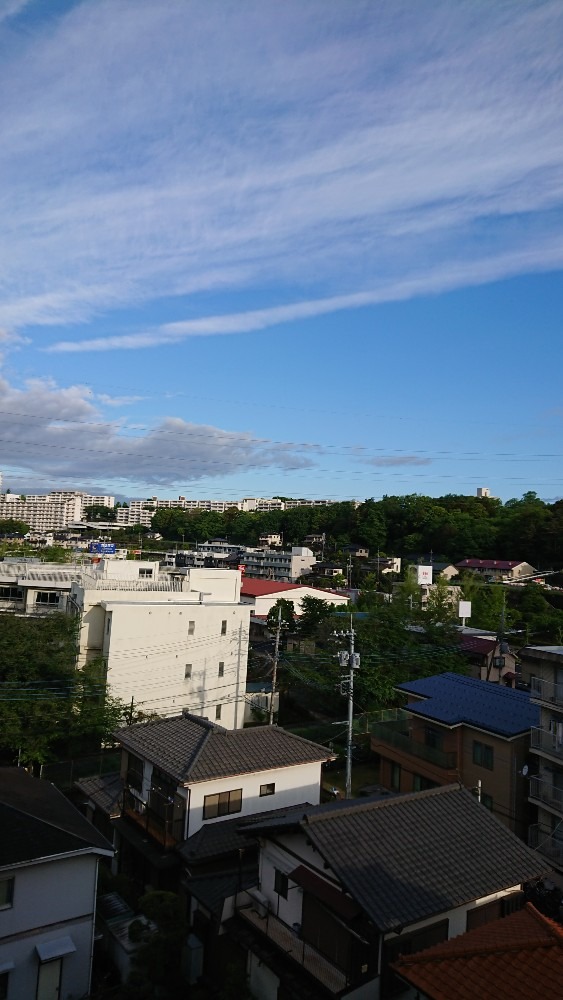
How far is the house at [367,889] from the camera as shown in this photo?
7945mm

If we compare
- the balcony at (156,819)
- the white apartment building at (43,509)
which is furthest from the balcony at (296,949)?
the white apartment building at (43,509)

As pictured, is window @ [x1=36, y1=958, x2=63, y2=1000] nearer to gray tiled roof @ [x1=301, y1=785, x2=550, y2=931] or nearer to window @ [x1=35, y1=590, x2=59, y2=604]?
gray tiled roof @ [x1=301, y1=785, x2=550, y2=931]

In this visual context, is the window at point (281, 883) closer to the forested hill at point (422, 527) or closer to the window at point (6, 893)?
the window at point (6, 893)

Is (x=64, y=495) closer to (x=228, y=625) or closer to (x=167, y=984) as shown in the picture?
(x=228, y=625)

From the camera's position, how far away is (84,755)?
20.9 m

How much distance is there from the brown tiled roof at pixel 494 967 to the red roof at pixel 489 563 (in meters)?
61.7

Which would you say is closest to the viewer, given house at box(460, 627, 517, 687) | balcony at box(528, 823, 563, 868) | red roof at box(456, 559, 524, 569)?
balcony at box(528, 823, 563, 868)

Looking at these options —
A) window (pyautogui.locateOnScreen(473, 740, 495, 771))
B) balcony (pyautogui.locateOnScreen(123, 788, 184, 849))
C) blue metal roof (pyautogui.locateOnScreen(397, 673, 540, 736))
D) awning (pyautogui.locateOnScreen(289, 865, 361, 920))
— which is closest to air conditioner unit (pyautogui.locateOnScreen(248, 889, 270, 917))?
awning (pyautogui.locateOnScreen(289, 865, 361, 920))

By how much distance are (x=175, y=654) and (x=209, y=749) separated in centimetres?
1260

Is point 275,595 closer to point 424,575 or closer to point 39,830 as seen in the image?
point 424,575

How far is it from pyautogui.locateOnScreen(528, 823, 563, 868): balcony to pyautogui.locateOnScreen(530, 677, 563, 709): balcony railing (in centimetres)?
305

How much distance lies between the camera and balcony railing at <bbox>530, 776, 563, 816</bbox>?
1459 centimetres

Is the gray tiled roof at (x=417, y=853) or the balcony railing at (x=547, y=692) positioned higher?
the balcony railing at (x=547, y=692)

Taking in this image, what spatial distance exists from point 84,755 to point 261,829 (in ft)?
44.2
